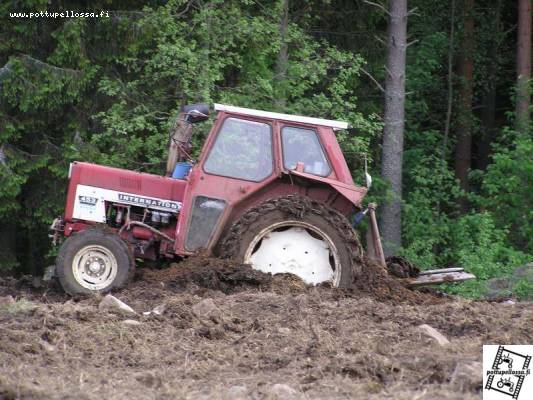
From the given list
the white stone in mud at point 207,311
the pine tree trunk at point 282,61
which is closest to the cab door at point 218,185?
the white stone in mud at point 207,311

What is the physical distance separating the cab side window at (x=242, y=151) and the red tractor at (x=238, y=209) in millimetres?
10

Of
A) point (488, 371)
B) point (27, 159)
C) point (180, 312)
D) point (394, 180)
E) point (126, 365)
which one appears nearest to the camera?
point (488, 371)

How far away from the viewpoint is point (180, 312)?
928 cm

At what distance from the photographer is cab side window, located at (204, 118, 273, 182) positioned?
1134 centimetres

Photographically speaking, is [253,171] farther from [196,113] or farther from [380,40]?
[380,40]

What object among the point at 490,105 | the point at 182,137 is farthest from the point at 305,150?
the point at 490,105

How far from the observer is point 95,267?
11.2m

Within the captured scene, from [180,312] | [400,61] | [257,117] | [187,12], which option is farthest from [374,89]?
[180,312]

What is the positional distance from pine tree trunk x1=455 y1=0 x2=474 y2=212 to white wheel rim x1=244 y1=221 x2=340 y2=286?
1157 cm

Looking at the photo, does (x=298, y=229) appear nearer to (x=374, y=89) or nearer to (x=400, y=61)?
(x=400, y=61)

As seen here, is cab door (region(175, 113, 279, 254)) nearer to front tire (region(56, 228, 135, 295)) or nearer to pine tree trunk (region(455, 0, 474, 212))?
front tire (region(56, 228, 135, 295))

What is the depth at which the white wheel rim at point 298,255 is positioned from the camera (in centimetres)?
1123

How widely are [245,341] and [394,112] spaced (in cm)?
1158

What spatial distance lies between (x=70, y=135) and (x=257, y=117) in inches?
287
